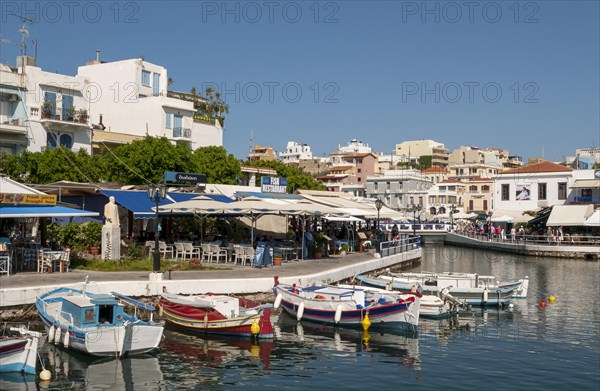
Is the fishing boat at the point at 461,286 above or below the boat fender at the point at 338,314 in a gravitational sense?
above

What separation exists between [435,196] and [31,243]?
8620 cm

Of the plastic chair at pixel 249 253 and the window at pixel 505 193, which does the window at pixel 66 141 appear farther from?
the window at pixel 505 193

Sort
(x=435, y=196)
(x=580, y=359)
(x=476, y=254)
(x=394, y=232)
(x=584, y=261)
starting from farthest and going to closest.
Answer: (x=435, y=196) → (x=476, y=254) → (x=394, y=232) → (x=584, y=261) → (x=580, y=359)

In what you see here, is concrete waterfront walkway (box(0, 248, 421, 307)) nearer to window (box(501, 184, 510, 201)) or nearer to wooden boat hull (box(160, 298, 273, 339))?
wooden boat hull (box(160, 298, 273, 339))

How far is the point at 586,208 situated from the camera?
62.8 meters

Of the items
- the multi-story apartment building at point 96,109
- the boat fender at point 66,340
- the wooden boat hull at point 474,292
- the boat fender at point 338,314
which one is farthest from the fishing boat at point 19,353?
the multi-story apartment building at point 96,109

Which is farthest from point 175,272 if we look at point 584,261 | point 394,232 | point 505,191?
point 505,191

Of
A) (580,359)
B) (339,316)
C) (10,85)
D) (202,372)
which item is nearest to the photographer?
→ (202,372)

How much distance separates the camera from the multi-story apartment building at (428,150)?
17825cm

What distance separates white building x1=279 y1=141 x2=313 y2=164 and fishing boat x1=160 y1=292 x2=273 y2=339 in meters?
161

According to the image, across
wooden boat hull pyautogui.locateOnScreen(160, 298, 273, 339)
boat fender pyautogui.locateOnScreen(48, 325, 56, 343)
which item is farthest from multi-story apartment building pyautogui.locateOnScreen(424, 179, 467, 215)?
boat fender pyautogui.locateOnScreen(48, 325, 56, 343)

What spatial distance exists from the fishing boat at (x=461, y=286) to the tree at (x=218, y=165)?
30868 mm

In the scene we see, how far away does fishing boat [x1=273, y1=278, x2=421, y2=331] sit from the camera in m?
22.2

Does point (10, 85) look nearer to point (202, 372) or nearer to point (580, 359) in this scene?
point (202, 372)
